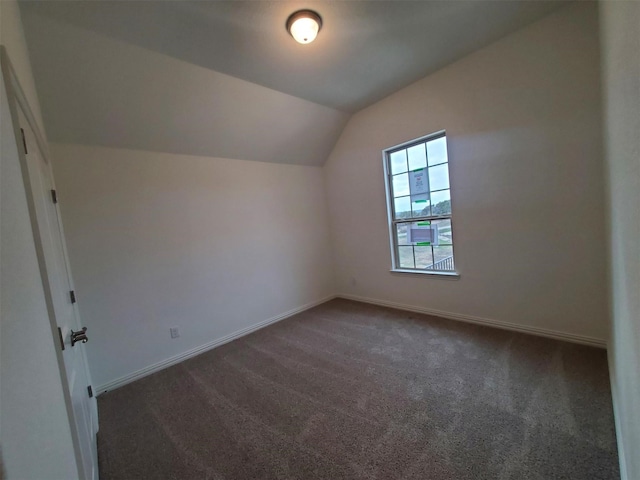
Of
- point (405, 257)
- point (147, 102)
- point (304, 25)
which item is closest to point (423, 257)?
point (405, 257)

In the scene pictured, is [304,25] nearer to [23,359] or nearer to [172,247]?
[23,359]

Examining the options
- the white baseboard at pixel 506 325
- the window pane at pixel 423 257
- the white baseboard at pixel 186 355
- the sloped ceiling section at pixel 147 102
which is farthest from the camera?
the window pane at pixel 423 257

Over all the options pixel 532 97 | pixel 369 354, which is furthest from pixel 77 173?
pixel 532 97

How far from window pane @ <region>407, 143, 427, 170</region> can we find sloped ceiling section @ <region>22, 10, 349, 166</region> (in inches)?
50.3

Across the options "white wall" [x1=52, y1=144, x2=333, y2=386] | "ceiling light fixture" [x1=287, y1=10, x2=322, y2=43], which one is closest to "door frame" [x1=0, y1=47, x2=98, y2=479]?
"ceiling light fixture" [x1=287, y1=10, x2=322, y2=43]

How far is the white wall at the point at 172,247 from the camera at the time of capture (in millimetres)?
2354

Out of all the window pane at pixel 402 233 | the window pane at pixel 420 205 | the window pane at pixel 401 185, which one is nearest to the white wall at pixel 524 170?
the window pane at pixel 420 205

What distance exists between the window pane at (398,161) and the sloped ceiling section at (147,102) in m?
1.10

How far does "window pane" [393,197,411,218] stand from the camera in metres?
3.47

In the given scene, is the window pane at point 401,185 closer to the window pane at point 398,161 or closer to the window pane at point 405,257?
the window pane at point 398,161

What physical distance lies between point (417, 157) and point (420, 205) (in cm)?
62

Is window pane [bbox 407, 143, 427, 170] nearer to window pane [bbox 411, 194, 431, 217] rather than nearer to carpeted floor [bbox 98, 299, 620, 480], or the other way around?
window pane [bbox 411, 194, 431, 217]

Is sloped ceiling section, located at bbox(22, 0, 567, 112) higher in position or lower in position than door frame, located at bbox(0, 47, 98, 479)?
higher

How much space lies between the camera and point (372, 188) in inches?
146
